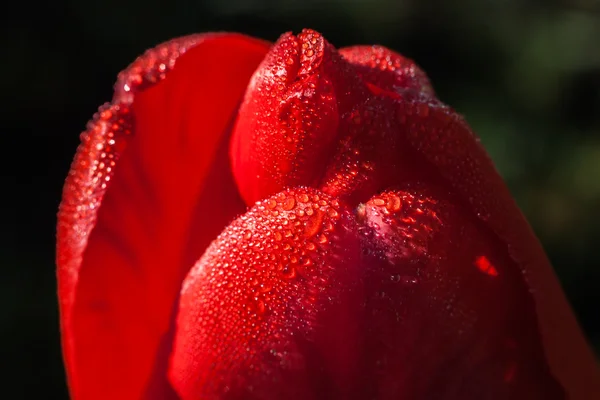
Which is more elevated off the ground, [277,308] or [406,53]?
[277,308]

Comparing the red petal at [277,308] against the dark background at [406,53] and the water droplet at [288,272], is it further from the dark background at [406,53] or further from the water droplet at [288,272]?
the dark background at [406,53]

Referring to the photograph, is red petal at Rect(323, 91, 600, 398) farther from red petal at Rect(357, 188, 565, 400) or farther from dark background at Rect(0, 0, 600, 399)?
dark background at Rect(0, 0, 600, 399)

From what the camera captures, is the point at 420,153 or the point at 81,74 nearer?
the point at 420,153

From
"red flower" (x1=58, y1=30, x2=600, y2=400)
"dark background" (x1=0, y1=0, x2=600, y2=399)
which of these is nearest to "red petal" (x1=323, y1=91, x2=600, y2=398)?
"red flower" (x1=58, y1=30, x2=600, y2=400)

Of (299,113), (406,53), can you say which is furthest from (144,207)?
(406,53)

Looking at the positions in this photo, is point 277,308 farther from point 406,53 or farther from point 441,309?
point 406,53

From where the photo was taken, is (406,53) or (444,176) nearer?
(444,176)

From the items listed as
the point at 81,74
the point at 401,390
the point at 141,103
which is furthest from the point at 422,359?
the point at 81,74

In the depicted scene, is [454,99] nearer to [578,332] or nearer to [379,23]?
[379,23]
